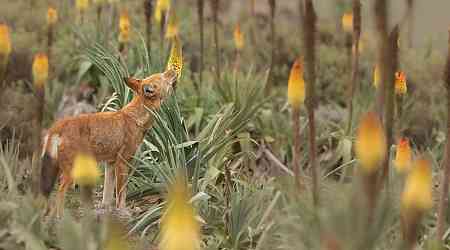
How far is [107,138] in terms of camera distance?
4113 millimetres

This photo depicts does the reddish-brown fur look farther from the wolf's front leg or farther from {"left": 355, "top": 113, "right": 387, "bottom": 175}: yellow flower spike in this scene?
{"left": 355, "top": 113, "right": 387, "bottom": 175}: yellow flower spike

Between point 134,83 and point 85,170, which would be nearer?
point 85,170

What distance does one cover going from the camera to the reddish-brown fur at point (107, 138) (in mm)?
3857

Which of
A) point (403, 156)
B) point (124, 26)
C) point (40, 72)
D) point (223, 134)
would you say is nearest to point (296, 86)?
point (403, 156)

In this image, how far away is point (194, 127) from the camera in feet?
23.6

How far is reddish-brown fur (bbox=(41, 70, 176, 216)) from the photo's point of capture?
12.7ft

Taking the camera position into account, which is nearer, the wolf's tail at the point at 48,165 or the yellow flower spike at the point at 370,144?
the yellow flower spike at the point at 370,144

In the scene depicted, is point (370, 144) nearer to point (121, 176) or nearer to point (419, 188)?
point (419, 188)

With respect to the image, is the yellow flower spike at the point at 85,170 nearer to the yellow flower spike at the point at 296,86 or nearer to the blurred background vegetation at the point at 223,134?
the blurred background vegetation at the point at 223,134

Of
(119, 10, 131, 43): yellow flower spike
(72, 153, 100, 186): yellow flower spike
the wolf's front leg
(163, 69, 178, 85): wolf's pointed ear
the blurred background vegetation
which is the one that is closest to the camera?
(72, 153, 100, 186): yellow flower spike

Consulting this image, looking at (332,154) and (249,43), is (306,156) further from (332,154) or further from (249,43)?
(249,43)

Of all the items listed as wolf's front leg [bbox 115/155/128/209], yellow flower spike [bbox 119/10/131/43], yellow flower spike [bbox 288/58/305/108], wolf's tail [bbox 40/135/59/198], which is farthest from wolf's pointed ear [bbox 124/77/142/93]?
yellow flower spike [bbox 119/10/131/43]

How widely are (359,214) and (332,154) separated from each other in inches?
185

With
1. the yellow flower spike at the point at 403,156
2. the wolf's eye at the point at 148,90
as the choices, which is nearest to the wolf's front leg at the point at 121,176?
the wolf's eye at the point at 148,90
